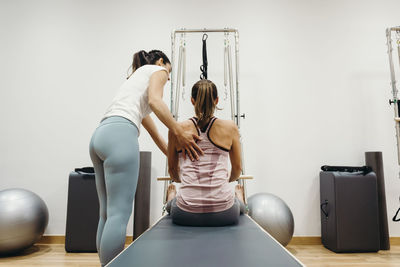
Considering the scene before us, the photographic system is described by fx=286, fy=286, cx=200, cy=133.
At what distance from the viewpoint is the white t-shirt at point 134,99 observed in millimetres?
1321

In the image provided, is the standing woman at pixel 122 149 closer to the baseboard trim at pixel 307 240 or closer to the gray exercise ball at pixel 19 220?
the gray exercise ball at pixel 19 220

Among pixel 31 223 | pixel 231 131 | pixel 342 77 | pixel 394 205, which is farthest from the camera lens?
pixel 342 77

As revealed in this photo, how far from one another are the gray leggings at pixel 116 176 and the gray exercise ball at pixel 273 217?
1.49m

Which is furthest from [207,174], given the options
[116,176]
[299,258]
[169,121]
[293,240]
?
[293,240]

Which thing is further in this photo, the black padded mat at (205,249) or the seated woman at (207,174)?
the seated woman at (207,174)

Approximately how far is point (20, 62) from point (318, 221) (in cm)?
353

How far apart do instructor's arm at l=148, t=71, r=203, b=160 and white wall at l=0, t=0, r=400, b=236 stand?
163cm

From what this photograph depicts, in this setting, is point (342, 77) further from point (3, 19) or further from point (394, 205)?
point (3, 19)

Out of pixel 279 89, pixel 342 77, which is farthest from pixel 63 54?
pixel 342 77

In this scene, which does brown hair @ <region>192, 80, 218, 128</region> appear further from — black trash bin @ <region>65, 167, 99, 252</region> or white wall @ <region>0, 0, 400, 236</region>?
white wall @ <region>0, 0, 400, 236</region>

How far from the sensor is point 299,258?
7.59 feet

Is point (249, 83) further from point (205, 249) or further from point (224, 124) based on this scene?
point (205, 249)

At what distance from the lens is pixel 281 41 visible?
3109 millimetres

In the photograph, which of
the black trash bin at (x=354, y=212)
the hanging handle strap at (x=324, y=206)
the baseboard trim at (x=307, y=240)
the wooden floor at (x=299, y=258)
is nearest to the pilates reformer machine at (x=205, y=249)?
the wooden floor at (x=299, y=258)
